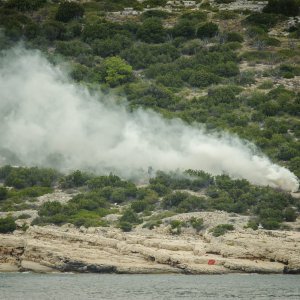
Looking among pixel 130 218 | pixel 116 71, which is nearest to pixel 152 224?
pixel 130 218

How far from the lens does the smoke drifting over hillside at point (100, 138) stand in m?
76.3

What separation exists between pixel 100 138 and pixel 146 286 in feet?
121

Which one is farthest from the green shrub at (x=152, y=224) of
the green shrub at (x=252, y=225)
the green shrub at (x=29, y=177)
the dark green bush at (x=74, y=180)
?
the green shrub at (x=29, y=177)

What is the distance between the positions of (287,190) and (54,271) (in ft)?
91.7

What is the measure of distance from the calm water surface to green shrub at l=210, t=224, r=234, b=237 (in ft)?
22.4

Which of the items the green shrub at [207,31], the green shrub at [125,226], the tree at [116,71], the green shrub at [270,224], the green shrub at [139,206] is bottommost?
the green shrub at [125,226]

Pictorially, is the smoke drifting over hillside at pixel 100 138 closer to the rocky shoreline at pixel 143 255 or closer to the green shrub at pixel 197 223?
the green shrub at pixel 197 223

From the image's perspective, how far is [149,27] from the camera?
127 m

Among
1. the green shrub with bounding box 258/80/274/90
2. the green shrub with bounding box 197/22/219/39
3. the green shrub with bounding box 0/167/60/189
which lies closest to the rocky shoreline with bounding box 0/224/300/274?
the green shrub with bounding box 0/167/60/189

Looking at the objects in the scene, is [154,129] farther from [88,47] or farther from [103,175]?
[88,47]

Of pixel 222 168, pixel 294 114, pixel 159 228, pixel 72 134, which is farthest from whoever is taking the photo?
pixel 294 114

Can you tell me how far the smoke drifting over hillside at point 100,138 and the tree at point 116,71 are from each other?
1147cm

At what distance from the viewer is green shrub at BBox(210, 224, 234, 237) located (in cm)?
5680

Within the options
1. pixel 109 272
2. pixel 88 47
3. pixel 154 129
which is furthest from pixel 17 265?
pixel 88 47
